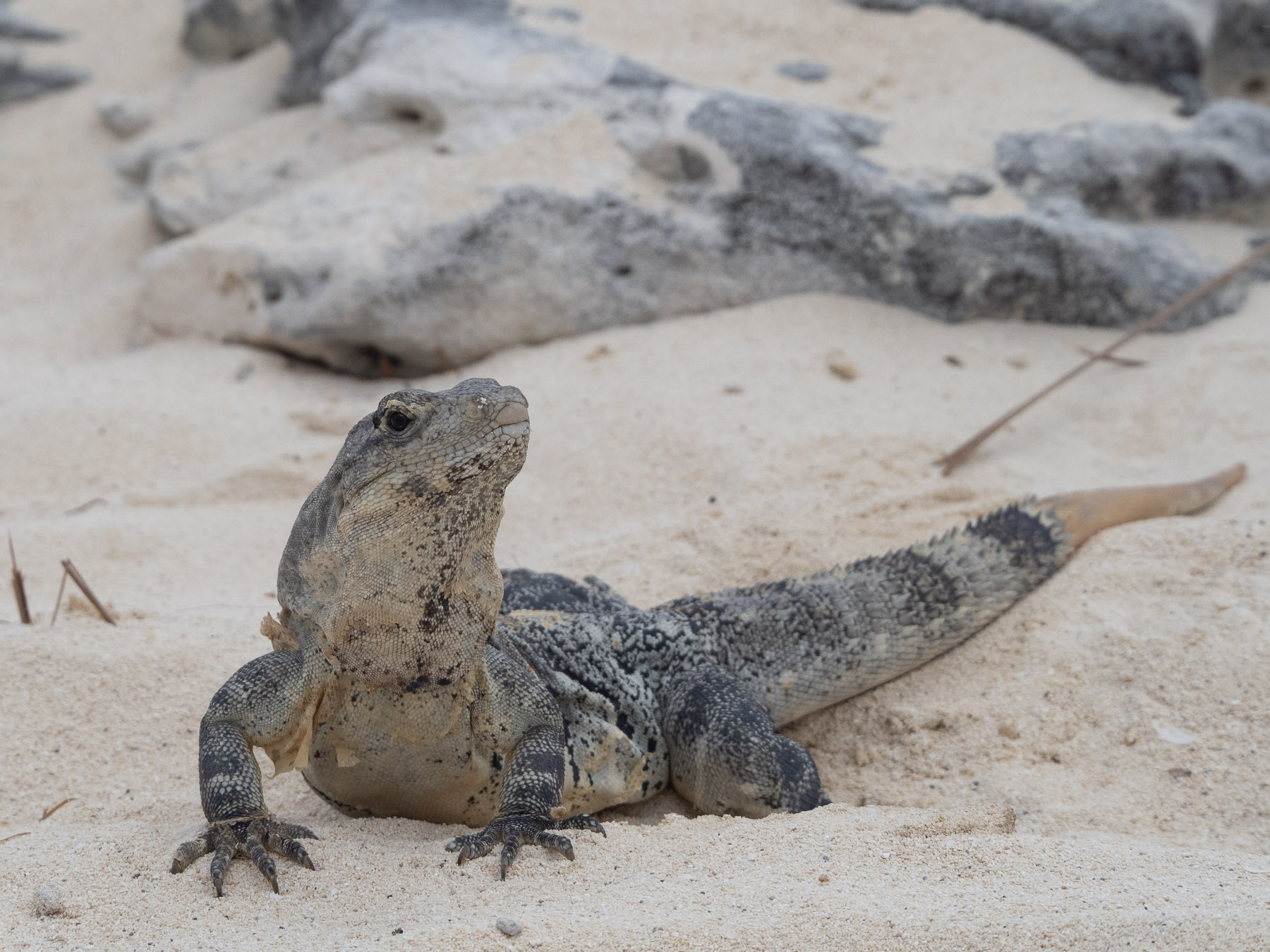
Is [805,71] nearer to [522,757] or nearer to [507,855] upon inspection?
[522,757]

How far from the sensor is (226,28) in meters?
10.7

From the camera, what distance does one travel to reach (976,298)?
22.6ft

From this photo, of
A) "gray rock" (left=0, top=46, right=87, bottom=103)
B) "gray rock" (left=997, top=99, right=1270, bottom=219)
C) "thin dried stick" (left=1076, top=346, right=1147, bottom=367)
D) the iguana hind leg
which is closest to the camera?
the iguana hind leg

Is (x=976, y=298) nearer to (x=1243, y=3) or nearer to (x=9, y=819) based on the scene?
(x=1243, y=3)

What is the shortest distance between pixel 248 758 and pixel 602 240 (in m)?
4.74

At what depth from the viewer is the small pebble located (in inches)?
100.0

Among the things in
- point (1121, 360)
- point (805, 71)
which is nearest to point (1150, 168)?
point (1121, 360)

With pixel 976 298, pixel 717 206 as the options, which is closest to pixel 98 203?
pixel 717 206

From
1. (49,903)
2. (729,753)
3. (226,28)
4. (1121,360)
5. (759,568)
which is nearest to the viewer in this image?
(49,903)

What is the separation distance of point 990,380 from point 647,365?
1.93 meters

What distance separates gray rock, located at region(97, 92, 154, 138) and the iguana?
26.7 feet

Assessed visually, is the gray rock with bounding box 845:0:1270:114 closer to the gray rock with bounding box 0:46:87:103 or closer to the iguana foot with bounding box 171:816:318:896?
the iguana foot with bounding box 171:816:318:896

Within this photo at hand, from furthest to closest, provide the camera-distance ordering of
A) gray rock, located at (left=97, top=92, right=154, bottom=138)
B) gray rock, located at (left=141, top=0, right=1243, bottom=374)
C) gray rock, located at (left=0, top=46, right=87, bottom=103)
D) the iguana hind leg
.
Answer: gray rock, located at (left=0, top=46, right=87, bottom=103) < gray rock, located at (left=97, top=92, right=154, bottom=138) < gray rock, located at (left=141, top=0, right=1243, bottom=374) < the iguana hind leg

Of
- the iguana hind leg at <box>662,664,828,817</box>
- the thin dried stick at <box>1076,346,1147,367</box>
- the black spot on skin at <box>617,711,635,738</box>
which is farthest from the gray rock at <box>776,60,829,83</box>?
the black spot on skin at <box>617,711,635,738</box>
